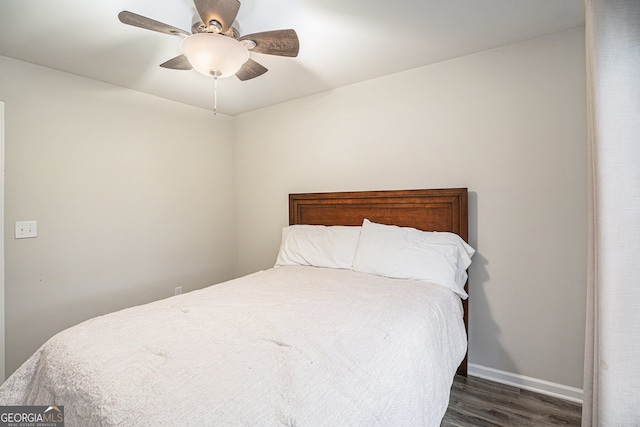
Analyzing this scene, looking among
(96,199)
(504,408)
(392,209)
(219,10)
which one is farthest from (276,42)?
(504,408)

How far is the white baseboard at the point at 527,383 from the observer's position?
73.7 inches

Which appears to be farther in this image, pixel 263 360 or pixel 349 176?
pixel 349 176

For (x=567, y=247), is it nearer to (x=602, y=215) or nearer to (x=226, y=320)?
(x=602, y=215)

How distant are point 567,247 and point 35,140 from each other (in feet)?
12.7

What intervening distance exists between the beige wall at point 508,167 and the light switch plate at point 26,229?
100 inches

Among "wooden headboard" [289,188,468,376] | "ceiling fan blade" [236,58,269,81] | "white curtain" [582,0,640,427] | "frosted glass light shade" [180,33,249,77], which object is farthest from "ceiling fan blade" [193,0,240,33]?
"wooden headboard" [289,188,468,376]

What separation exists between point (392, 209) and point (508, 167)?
0.88m

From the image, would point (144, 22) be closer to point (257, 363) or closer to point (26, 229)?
point (257, 363)

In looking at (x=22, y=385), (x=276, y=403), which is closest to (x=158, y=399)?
(x=276, y=403)

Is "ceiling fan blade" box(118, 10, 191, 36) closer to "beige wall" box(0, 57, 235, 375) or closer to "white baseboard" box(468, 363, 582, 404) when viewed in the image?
"beige wall" box(0, 57, 235, 375)

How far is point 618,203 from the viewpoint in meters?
0.93

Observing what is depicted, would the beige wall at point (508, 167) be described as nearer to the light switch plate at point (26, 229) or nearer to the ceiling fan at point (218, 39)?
the ceiling fan at point (218, 39)

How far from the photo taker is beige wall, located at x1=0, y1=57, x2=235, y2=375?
214 cm
